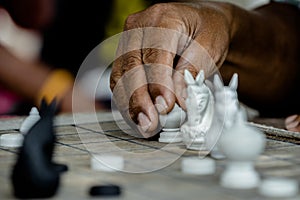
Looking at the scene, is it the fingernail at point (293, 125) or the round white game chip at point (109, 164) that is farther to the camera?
the fingernail at point (293, 125)

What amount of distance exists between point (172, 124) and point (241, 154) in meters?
0.52

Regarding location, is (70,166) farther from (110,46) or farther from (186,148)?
(110,46)

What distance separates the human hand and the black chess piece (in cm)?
55

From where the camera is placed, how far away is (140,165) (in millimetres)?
1509

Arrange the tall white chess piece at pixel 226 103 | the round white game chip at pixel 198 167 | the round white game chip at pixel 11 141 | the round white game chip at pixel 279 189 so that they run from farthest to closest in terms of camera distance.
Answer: the round white game chip at pixel 11 141
the tall white chess piece at pixel 226 103
the round white game chip at pixel 198 167
the round white game chip at pixel 279 189

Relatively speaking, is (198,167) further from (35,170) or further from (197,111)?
(35,170)

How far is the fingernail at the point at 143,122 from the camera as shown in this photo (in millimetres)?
1800

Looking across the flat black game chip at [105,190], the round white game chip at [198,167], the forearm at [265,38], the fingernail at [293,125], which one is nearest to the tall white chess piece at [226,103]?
the round white game chip at [198,167]

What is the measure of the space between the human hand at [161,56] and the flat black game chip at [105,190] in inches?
22.1

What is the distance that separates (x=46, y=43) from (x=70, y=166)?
207cm

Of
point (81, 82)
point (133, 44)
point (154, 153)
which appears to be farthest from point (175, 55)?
point (81, 82)

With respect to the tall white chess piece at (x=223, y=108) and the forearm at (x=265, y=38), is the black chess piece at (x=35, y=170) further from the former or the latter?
the forearm at (x=265, y=38)

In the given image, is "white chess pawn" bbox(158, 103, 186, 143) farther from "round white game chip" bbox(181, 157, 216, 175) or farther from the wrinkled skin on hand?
"round white game chip" bbox(181, 157, 216, 175)

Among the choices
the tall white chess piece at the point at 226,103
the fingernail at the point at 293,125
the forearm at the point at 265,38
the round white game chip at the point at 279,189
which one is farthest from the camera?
the forearm at the point at 265,38
